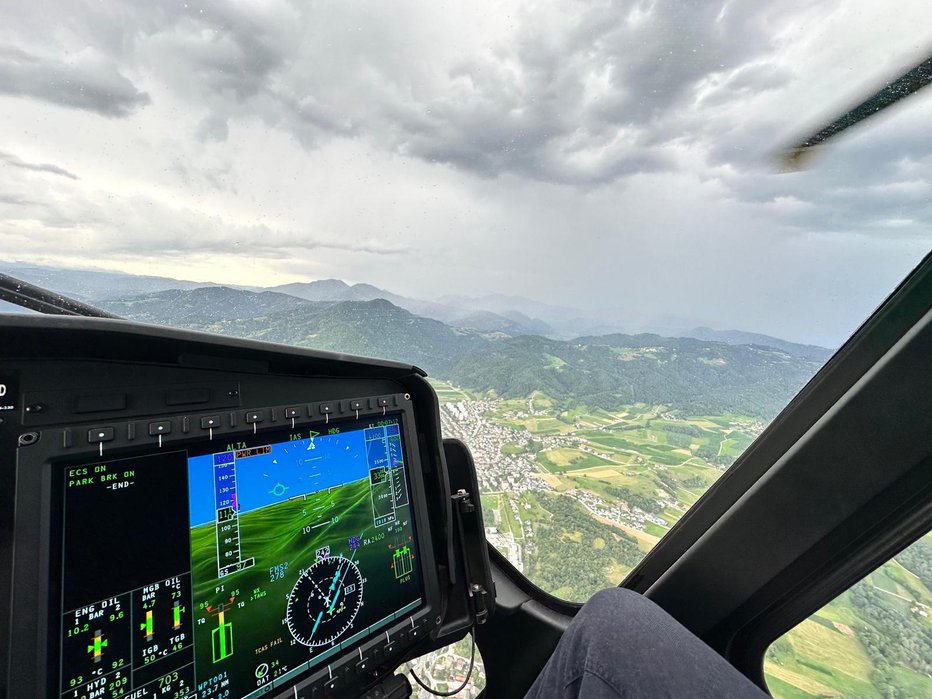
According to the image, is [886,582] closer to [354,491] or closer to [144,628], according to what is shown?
[354,491]

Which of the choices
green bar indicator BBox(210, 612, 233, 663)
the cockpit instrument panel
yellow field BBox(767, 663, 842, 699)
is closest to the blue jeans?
the cockpit instrument panel

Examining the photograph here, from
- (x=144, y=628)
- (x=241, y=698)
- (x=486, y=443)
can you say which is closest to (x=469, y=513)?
(x=486, y=443)

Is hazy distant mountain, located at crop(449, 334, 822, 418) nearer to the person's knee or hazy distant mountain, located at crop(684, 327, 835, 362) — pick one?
hazy distant mountain, located at crop(684, 327, 835, 362)

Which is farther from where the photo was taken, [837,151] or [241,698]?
[837,151]

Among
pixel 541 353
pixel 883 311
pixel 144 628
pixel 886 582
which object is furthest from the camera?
pixel 541 353

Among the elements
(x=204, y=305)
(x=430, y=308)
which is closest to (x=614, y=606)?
(x=430, y=308)

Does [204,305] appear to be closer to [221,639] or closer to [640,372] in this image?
[221,639]
